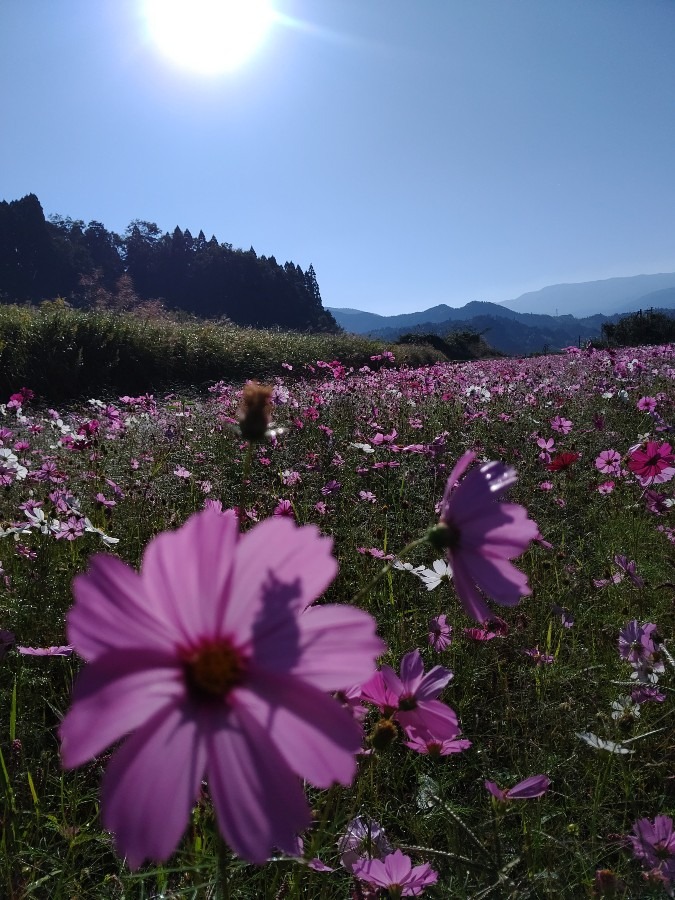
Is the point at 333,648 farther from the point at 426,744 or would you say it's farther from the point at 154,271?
the point at 154,271

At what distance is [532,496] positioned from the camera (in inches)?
105

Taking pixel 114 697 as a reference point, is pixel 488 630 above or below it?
below

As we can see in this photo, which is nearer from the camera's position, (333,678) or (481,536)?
(333,678)

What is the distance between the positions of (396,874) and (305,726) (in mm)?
528

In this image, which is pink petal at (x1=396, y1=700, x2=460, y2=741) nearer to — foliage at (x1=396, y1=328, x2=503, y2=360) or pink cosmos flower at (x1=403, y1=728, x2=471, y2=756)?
pink cosmos flower at (x1=403, y1=728, x2=471, y2=756)

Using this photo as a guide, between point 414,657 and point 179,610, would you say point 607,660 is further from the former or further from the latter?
point 179,610

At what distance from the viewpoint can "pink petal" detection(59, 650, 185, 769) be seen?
0.26m

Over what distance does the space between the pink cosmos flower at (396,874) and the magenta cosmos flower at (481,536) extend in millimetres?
427

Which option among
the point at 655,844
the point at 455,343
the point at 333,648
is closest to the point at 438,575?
the point at 655,844

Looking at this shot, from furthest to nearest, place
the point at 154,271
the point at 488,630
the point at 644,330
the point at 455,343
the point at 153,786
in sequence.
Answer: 1. the point at 154,271
2. the point at 455,343
3. the point at 644,330
4. the point at 488,630
5. the point at 153,786

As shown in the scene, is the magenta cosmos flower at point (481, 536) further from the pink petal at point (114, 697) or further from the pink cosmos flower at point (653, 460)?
the pink cosmos flower at point (653, 460)

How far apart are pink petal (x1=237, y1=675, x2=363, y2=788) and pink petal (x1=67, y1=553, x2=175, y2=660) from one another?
56mm

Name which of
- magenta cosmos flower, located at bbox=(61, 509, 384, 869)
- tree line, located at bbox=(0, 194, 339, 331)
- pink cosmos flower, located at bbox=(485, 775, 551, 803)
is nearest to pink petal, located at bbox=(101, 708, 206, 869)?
magenta cosmos flower, located at bbox=(61, 509, 384, 869)

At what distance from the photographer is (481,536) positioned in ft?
1.37
